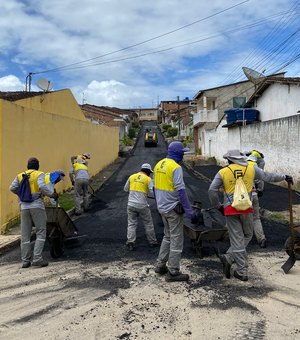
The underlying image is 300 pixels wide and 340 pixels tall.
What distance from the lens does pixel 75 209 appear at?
10.3m

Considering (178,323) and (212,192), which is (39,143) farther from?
(178,323)

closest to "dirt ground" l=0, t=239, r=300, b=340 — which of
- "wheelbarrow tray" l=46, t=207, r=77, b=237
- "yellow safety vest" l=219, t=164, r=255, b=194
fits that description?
"wheelbarrow tray" l=46, t=207, r=77, b=237

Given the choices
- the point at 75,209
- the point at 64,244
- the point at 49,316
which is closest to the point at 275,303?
the point at 49,316

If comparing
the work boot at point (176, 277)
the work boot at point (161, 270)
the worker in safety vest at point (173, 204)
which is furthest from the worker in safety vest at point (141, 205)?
the work boot at point (176, 277)

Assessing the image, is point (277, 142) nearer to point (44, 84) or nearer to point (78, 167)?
point (78, 167)

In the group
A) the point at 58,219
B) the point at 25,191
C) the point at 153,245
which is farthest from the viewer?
the point at 153,245

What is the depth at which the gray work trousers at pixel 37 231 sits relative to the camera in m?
5.93

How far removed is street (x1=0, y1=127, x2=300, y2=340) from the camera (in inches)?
145

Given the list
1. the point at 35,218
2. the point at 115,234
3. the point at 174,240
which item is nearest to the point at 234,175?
the point at 174,240

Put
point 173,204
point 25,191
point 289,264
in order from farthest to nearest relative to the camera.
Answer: point 25,191 → point 289,264 → point 173,204

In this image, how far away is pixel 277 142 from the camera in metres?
15.0

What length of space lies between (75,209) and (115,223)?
1837 millimetres

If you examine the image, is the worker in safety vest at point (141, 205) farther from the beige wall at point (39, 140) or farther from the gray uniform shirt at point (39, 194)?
the beige wall at point (39, 140)

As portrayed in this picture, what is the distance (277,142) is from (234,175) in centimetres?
1069
